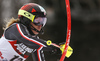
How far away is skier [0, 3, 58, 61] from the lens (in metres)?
2.37

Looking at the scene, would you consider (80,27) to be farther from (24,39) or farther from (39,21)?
(24,39)

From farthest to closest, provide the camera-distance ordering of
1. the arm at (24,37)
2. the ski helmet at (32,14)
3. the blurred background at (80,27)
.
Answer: the blurred background at (80,27) < the ski helmet at (32,14) < the arm at (24,37)

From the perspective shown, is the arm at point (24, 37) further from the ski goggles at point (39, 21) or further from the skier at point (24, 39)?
the ski goggles at point (39, 21)

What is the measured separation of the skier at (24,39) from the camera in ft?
7.76

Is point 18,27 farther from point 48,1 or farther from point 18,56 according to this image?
point 48,1

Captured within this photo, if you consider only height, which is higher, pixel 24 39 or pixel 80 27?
pixel 24 39

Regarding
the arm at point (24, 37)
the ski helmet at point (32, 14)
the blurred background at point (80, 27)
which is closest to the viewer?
the arm at point (24, 37)

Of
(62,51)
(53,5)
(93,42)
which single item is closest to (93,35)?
(93,42)

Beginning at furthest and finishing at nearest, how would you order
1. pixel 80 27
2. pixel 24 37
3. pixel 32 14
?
pixel 80 27
pixel 32 14
pixel 24 37

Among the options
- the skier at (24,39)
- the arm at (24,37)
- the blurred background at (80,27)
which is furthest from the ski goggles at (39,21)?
the blurred background at (80,27)

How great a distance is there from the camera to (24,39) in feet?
7.71

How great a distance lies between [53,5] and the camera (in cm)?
638

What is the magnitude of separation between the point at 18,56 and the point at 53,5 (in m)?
3.96

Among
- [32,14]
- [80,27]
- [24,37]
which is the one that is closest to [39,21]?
[32,14]
